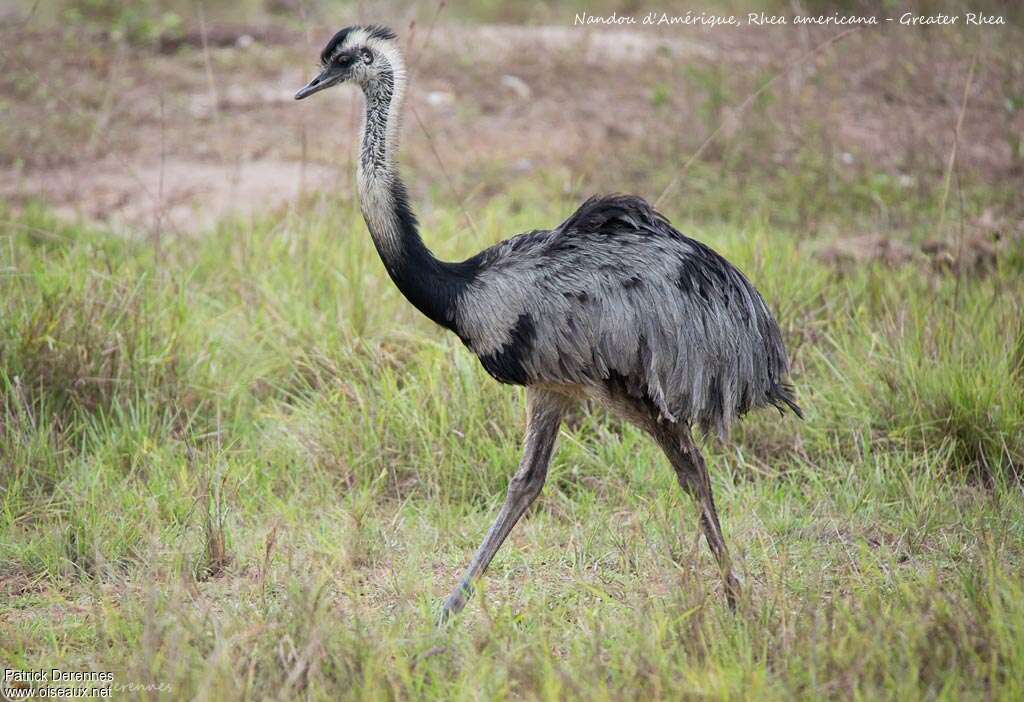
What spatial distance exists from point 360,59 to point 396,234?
2.12 feet

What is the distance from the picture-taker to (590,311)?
3.69 metres

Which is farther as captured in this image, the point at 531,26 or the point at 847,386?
the point at 531,26

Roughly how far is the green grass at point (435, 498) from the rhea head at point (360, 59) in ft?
4.36

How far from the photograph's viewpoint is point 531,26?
10094 millimetres

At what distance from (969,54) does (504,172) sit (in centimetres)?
284

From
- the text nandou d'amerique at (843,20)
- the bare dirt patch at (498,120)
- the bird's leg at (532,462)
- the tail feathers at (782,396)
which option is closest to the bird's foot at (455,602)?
the bird's leg at (532,462)

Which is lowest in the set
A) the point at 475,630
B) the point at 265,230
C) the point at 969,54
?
the point at 475,630

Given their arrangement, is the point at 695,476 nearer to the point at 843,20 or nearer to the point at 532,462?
the point at 532,462

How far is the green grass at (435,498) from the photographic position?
10.5 feet

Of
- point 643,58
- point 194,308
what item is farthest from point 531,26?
point 194,308

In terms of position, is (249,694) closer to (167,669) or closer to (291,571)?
(167,669)

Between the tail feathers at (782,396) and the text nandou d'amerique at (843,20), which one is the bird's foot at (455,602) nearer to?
the tail feathers at (782,396)

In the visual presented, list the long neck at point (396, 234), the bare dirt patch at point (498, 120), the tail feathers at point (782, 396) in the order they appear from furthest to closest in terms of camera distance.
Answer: the bare dirt patch at point (498, 120), the tail feathers at point (782, 396), the long neck at point (396, 234)

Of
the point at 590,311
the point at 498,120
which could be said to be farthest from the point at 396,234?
the point at 498,120
